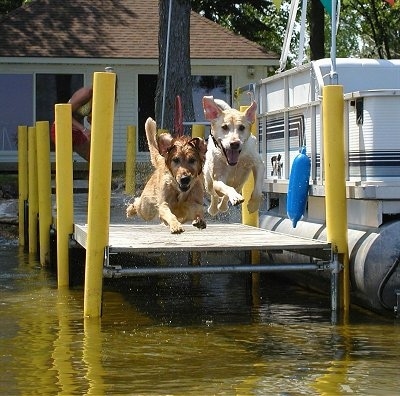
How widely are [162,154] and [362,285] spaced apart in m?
2.27

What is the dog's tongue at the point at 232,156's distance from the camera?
10.5 m

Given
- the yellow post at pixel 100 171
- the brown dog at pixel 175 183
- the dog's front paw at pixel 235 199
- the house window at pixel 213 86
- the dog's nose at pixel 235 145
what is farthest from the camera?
the house window at pixel 213 86

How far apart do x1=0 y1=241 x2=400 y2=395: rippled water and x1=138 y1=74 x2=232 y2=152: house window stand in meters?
15.1

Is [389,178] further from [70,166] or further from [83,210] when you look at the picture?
[83,210]

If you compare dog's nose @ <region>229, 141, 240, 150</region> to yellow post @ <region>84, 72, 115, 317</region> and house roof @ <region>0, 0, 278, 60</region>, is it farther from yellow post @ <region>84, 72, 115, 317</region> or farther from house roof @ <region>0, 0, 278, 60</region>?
house roof @ <region>0, 0, 278, 60</region>

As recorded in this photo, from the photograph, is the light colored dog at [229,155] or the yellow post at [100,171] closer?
the yellow post at [100,171]

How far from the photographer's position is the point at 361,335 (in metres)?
9.50

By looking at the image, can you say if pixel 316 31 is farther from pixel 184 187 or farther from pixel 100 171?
pixel 100 171

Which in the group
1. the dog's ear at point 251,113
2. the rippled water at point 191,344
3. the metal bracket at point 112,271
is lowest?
the rippled water at point 191,344

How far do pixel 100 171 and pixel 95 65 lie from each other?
1779cm

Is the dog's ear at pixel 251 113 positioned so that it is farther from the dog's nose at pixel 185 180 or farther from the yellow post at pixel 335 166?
the dog's nose at pixel 185 180

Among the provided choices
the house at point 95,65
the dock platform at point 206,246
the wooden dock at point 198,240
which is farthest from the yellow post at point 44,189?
the house at point 95,65

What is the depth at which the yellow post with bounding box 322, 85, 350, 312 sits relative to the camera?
10180 mm

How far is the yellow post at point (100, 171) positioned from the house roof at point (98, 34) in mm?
17197
